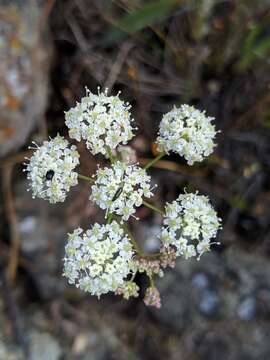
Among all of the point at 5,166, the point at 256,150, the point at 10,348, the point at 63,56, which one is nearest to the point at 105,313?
the point at 10,348

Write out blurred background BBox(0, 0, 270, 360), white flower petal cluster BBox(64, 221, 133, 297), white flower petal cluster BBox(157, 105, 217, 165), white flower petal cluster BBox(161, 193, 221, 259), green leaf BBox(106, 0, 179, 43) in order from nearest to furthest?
white flower petal cluster BBox(64, 221, 133, 297) → white flower petal cluster BBox(161, 193, 221, 259) → white flower petal cluster BBox(157, 105, 217, 165) → green leaf BBox(106, 0, 179, 43) → blurred background BBox(0, 0, 270, 360)

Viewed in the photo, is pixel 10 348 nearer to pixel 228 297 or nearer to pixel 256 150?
pixel 228 297

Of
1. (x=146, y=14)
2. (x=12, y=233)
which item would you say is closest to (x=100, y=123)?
(x=146, y=14)

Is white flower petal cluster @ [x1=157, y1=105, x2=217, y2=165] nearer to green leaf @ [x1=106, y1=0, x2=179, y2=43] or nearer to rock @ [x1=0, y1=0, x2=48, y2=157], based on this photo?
green leaf @ [x1=106, y1=0, x2=179, y2=43]

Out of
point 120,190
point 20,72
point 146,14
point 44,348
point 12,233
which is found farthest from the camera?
point 12,233

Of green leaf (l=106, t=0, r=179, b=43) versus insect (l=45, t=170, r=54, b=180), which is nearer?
insect (l=45, t=170, r=54, b=180)

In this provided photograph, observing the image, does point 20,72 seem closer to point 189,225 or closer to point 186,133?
point 186,133

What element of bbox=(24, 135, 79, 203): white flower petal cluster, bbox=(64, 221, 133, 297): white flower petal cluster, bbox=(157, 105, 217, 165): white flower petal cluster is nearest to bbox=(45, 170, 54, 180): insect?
bbox=(24, 135, 79, 203): white flower petal cluster
